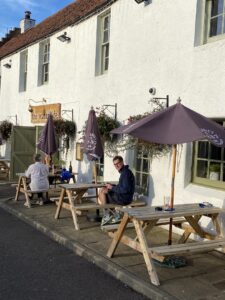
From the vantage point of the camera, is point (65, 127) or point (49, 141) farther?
point (65, 127)

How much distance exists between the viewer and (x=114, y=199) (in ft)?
24.8

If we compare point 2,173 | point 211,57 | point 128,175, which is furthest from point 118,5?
point 2,173

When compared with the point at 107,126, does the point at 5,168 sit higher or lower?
lower

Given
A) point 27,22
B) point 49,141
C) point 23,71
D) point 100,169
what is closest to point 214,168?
point 100,169

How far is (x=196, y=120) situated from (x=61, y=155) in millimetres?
8156

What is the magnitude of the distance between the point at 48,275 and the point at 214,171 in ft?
11.0

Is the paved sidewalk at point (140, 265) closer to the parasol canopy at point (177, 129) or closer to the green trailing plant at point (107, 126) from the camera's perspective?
the parasol canopy at point (177, 129)

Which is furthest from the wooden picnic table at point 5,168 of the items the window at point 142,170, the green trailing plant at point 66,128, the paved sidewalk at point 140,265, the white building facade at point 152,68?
the window at point 142,170

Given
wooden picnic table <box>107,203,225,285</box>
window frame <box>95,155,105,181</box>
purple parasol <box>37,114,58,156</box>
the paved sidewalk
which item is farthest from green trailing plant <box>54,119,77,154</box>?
wooden picnic table <box>107,203,225,285</box>

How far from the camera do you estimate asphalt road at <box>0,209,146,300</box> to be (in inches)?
191

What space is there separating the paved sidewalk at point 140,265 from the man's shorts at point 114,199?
604 millimetres

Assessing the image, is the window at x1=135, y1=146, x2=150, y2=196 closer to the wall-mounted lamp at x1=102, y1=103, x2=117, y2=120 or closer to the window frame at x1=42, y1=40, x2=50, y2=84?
the wall-mounted lamp at x1=102, y1=103, x2=117, y2=120

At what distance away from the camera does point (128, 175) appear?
715 centimetres

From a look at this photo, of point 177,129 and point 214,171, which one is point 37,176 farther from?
point 177,129
